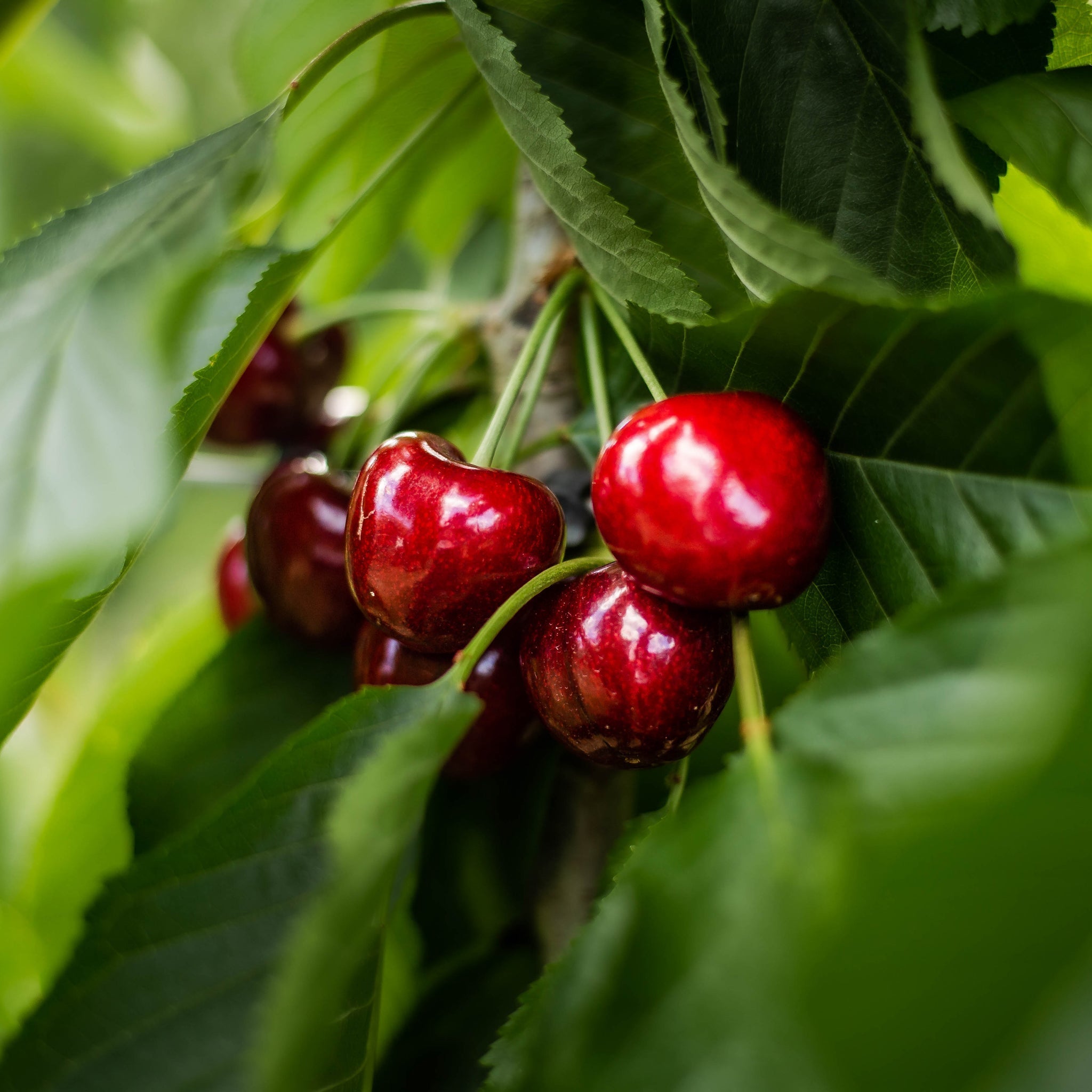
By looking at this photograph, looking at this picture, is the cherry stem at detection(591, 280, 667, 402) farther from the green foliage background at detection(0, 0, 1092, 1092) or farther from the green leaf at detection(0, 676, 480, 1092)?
the green leaf at detection(0, 676, 480, 1092)

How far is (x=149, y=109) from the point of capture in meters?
1.17

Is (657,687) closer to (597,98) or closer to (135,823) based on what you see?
(597,98)

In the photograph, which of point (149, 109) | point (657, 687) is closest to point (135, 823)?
point (657, 687)

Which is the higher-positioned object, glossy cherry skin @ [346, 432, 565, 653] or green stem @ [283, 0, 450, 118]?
green stem @ [283, 0, 450, 118]

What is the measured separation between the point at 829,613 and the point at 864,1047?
214mm

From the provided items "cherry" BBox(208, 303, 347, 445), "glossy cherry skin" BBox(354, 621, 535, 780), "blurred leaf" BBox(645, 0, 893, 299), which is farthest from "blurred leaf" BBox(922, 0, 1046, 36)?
"cherry" BBox(208, 303, 347, 445)

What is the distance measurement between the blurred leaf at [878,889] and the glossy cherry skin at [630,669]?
7 cm

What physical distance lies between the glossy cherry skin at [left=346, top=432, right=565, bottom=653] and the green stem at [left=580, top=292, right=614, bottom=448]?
7 centimetres

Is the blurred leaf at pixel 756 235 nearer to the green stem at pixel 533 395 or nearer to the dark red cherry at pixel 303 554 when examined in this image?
the green stem at pixel 533 395

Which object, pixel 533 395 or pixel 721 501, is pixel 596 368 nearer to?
pixel 533 395

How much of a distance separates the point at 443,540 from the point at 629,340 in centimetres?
14

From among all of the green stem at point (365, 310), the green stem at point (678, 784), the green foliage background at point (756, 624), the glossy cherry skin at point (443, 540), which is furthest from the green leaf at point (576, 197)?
the green stem at point (365, 310)

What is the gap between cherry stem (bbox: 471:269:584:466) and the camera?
0.49 metres

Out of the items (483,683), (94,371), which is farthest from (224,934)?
(94,371)
